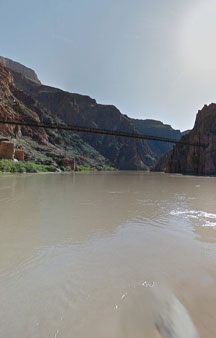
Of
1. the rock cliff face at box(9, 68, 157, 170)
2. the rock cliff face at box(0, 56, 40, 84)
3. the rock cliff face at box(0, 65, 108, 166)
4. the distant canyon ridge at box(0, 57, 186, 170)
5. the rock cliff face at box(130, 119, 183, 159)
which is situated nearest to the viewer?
the rock cliff face at box(0, 65, 108, 166)

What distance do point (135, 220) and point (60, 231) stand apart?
1439mm

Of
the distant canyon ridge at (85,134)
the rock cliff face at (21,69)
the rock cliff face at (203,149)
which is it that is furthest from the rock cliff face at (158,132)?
the rock cliff face at (203,149)

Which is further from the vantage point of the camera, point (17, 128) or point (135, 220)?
point (17, 128)

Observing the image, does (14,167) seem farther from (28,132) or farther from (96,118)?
(96,118)

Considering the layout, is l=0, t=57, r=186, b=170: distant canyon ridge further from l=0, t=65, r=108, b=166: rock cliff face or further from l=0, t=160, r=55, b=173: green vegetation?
l=0, t=160, r=55, b=173: green vegetation

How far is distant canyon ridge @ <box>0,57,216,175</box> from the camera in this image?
4266 centimetres

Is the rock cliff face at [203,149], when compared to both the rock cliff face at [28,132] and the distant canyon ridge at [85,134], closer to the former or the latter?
the distant canyon ridge at [85,134]

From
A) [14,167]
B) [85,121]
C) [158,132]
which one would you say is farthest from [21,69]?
[14,167]

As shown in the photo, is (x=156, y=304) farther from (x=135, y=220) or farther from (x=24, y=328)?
(x=135, y=220)

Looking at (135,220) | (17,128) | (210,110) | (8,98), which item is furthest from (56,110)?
(135,220)

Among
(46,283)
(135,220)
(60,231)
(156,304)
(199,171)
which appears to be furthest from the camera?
(199,171)

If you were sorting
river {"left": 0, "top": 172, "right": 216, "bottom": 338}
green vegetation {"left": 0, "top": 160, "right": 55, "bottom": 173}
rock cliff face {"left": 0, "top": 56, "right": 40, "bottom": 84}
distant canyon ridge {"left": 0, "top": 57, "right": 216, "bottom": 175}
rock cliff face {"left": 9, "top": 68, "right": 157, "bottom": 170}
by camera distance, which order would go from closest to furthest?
river {"left": 0, "top": 172, "right": 216, "bottom": 338}
green vegetation {"left": 0, "top": 160, "right": 55, "bottom": 173}
distant canyon ridge {"left": 0, "top": 57, "right": 216, "bottom": 175}
rock cliff face {"left": 9, "top": 68, "right": 157, "bottom": 170}
rock cliff face {"left": 0, "top": 56, "right": 40, "bottom": 84}

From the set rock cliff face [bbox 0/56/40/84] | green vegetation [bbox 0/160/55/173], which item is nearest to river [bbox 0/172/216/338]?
green vegetation [bbox 0/160/55/173]

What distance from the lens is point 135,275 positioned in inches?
63.3
